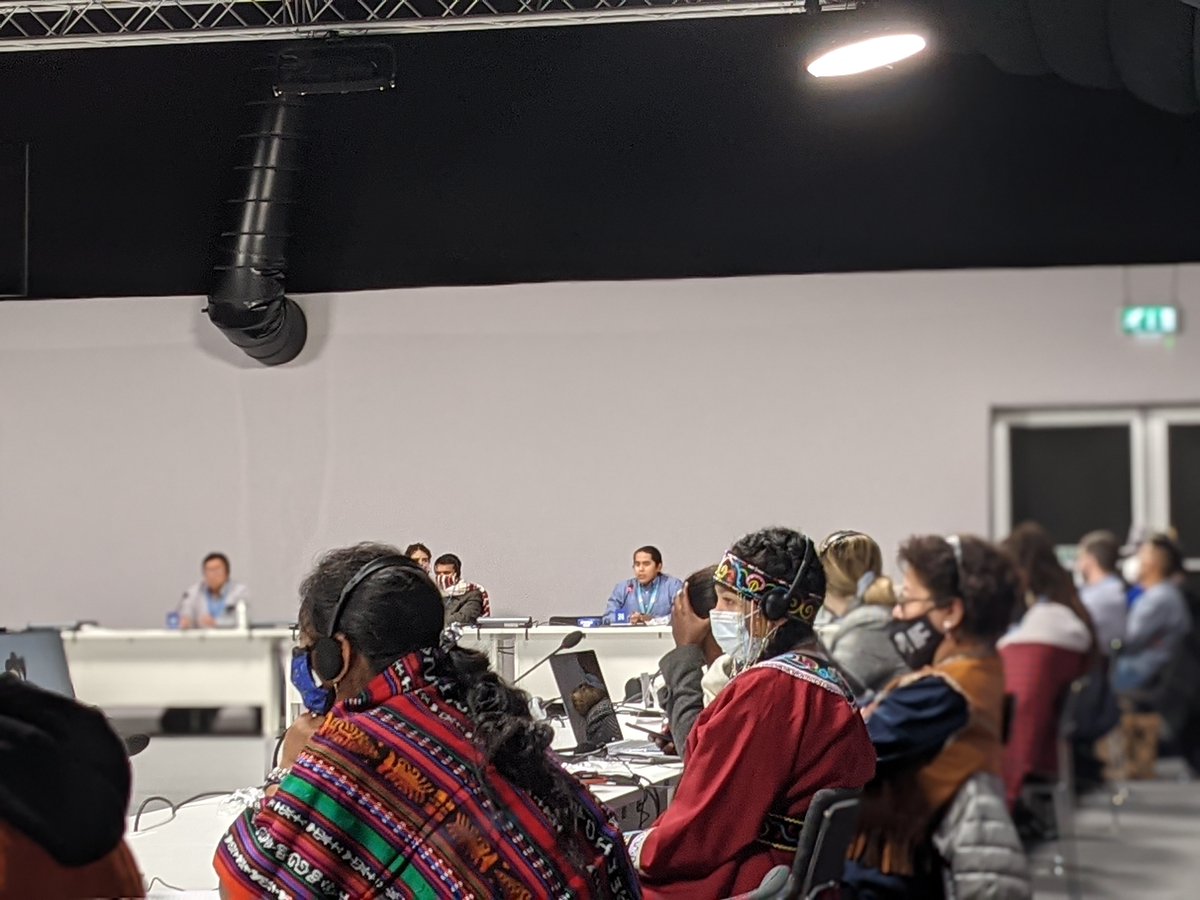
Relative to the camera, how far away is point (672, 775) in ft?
9.77

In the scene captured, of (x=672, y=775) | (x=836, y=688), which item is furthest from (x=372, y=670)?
(x=672, y=775)

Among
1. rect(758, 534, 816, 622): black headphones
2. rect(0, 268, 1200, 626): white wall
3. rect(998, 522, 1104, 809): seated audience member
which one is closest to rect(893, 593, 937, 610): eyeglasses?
rect(0, 268, 1200, 626): white wall

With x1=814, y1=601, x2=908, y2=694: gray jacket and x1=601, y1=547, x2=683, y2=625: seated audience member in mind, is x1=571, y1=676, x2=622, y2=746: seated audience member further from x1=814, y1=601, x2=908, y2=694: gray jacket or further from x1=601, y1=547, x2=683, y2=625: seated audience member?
x1=814, y1=601, x2=908, y2=694: gray jacket

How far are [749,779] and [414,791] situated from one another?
76 cm

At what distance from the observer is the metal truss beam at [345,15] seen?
3.51 metres

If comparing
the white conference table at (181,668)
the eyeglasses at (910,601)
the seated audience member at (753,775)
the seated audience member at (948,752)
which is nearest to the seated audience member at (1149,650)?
the seated audience member at (948,752)

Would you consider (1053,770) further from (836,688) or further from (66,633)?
(66,633)

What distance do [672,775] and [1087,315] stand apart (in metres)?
1.38

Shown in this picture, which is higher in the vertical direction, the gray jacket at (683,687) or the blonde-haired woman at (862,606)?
the blonde-haired woman at (862,606)

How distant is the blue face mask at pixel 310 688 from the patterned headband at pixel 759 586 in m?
0.78

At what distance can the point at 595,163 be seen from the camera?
136 inches

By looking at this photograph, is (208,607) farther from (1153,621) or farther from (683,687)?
(1153,621)

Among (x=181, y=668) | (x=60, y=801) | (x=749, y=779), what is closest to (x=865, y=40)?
(x=749, y=779)

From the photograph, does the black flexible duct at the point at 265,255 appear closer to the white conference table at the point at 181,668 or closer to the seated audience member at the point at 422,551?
the seated audience member at the point at 422,551
